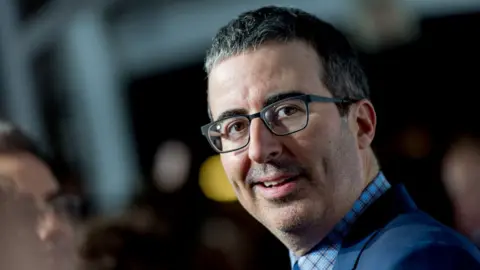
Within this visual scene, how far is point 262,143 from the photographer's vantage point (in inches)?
31.3

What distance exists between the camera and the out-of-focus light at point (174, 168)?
122 cm

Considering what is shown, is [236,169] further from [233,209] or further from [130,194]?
[130,194]

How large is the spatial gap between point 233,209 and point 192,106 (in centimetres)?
22

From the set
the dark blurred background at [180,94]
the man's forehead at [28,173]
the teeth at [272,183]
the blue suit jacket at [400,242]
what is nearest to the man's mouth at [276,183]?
the teeth at [272,183]

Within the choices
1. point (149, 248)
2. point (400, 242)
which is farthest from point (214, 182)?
point (400, 242)

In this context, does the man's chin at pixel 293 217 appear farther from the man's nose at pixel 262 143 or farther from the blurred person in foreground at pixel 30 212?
the blurred person in foreground at pixel 30 212

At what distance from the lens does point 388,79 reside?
1.32m

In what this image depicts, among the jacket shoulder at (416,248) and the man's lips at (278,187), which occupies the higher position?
the man's lips at (278,187)

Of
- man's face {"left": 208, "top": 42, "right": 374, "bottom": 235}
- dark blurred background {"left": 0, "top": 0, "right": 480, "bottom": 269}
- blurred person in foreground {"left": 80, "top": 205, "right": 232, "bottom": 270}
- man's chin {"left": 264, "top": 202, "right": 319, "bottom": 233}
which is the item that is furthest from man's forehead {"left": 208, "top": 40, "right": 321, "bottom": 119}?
blurred person in foreground {"left": 80, "top": 205, "right": 232, "bottom": 270}

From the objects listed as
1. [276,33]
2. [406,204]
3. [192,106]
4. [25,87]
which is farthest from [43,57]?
[406,204]

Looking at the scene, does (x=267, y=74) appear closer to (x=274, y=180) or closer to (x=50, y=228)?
(x=274, y=180)

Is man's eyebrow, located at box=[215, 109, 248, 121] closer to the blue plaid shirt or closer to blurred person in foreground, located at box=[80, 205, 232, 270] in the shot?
the blue plaid shirt

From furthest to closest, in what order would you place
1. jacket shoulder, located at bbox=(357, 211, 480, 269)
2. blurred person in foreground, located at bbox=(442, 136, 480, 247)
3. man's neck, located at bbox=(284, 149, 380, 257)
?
1. blurred person in foreground, located at bbox=(442, 136, 480, 247)
2. man's neck, located at bbox=(284, 149, 380, 257)
3. jacket shoulder, located at bbox=(357, 211, 480, 269)

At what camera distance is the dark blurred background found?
1.22 m
